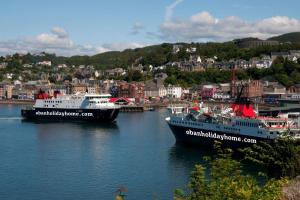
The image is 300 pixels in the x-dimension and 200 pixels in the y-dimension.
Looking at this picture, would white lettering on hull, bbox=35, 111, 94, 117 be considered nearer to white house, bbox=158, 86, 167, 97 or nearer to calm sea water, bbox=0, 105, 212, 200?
calm sea water, bbox=0, 105, 212, 200

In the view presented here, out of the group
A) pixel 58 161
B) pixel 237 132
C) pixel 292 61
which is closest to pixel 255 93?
pixel 292 61

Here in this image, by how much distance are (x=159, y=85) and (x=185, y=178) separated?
175ft

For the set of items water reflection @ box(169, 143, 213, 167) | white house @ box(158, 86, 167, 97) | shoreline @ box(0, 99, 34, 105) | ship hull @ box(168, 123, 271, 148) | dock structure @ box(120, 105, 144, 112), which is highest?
white house @ box(158, 86, 167, 97)

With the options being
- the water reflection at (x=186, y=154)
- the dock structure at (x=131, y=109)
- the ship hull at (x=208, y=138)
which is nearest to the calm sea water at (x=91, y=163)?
the water reflection at (x=186, y=154)

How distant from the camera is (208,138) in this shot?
2414cm

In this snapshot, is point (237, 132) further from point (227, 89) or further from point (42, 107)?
point (227, 89)

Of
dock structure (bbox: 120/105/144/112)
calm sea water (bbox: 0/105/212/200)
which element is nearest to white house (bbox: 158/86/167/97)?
dock structure (bbox: 120/105/144/112)

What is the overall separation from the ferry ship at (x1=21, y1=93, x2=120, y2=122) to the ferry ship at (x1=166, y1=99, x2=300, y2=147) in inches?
432

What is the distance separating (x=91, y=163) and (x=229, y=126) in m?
6.22

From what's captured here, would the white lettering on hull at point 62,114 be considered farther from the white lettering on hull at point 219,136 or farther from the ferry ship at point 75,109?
the white lettering on hull at point 219,136

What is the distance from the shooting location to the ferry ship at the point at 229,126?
21.5 metres

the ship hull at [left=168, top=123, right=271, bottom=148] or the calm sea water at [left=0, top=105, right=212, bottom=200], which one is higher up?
the ship hull at [left=168, top=123, right=271, bottom=148]

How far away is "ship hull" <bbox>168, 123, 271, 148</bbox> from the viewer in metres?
22.2

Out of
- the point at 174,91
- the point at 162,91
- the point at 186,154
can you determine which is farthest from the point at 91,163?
the point at 162,91
